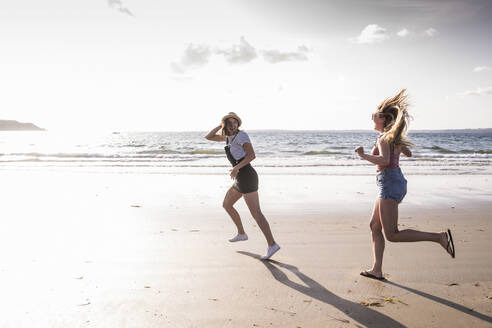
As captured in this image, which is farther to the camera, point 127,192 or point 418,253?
point 127,192

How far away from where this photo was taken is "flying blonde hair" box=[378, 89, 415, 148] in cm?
331

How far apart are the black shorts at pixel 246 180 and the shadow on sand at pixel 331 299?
2.99 ft

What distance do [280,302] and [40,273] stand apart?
2593 millimetres

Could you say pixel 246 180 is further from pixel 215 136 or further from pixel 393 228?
pixel 393 228

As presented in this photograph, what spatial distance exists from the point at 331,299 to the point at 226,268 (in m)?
1.29

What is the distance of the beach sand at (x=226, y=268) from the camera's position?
297cm

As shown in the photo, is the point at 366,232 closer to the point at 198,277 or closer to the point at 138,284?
the point at 198,277

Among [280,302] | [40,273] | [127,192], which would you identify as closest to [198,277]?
[280,302]

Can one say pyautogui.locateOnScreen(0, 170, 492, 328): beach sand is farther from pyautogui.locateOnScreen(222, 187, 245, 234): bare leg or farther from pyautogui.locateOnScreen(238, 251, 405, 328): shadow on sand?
pyautogui.locateOnScreen(222, 187, 245, 234): bare leg

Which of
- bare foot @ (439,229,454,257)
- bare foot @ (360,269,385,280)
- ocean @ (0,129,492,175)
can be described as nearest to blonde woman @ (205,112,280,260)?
bare foot @ (360,269,385,280)

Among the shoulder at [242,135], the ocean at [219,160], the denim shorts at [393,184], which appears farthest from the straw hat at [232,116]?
the ocean at [219,160]

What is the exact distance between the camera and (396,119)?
3404 millimetres

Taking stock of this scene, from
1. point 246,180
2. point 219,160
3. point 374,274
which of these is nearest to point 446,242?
point 374,274

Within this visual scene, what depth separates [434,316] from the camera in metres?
2.96
